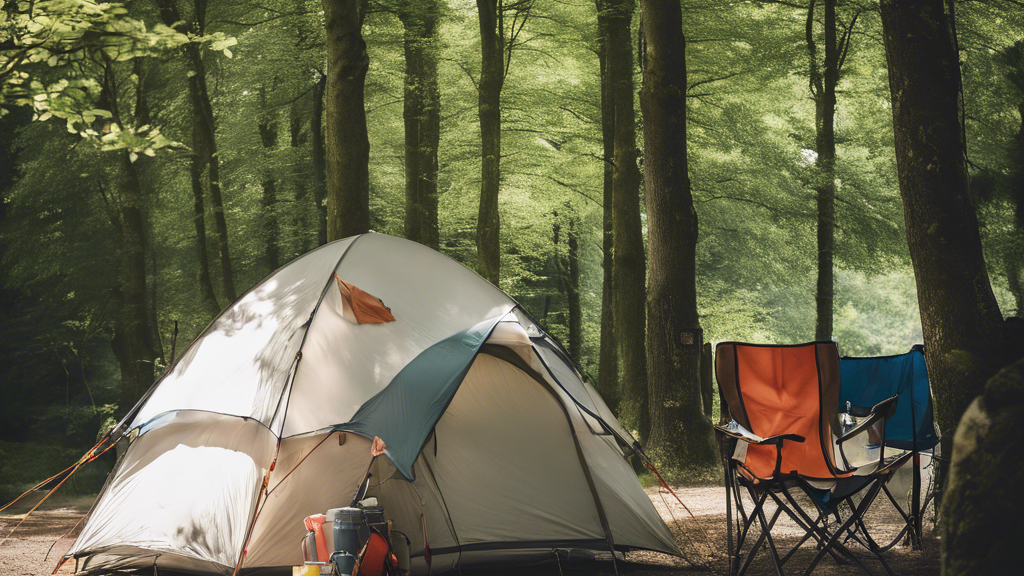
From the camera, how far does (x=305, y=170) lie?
55.4ft

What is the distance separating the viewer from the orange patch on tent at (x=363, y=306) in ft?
16.9

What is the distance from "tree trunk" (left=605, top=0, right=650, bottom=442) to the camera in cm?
1095

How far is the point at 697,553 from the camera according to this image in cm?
527

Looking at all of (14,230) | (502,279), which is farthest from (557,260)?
(14,230)

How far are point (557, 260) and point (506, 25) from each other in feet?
21.0

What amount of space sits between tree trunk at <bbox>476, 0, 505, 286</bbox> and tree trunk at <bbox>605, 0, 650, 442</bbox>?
1.64 meters

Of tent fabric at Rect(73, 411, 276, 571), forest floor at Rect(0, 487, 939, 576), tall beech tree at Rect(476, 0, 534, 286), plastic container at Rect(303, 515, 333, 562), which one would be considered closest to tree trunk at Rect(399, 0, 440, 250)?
tall beech tree at Rect(476, 0, 534, 286)

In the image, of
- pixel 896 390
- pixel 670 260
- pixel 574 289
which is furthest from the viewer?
pixel 574 289

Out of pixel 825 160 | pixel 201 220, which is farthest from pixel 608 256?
pixel 201 220

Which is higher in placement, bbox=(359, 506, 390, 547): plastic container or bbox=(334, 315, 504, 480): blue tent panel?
bbox=(334, 315, 504, 480): blue tent panel

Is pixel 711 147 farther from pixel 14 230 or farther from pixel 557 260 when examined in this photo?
pixel 14 230

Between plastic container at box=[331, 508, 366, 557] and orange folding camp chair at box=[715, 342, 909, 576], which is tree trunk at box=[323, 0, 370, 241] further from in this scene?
orange folding camp chair at box=[715, 342, 909, 576]

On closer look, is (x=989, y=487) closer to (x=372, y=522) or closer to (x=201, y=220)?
(x=372, y=522)

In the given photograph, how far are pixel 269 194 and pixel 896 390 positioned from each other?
14567 millimetres
